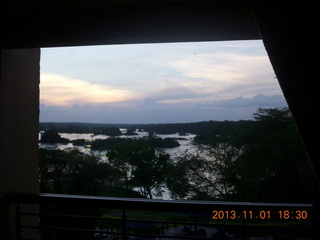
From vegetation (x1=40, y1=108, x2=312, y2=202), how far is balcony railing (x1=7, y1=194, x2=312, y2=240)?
21.0 inches

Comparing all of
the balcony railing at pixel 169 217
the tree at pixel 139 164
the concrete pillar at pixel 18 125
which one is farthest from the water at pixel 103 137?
the balcony railing at pixel 169 217

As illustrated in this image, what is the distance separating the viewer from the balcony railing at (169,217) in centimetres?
210

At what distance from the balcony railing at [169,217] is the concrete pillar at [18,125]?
139mm

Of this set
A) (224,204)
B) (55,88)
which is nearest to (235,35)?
(224,204)

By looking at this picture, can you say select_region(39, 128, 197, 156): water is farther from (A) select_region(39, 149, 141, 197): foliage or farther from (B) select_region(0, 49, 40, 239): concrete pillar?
(B) select_region(0, 49, 40, 239): concrete pillar

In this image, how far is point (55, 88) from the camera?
4047 mm

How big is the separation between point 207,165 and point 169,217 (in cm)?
141

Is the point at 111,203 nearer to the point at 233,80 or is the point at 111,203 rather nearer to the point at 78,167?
the point at 78,167

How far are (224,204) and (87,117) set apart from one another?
8.09 ft

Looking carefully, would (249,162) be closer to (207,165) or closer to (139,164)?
(207,165)

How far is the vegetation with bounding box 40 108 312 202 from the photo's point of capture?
12.1 feet

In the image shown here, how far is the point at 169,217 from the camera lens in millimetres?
2773
